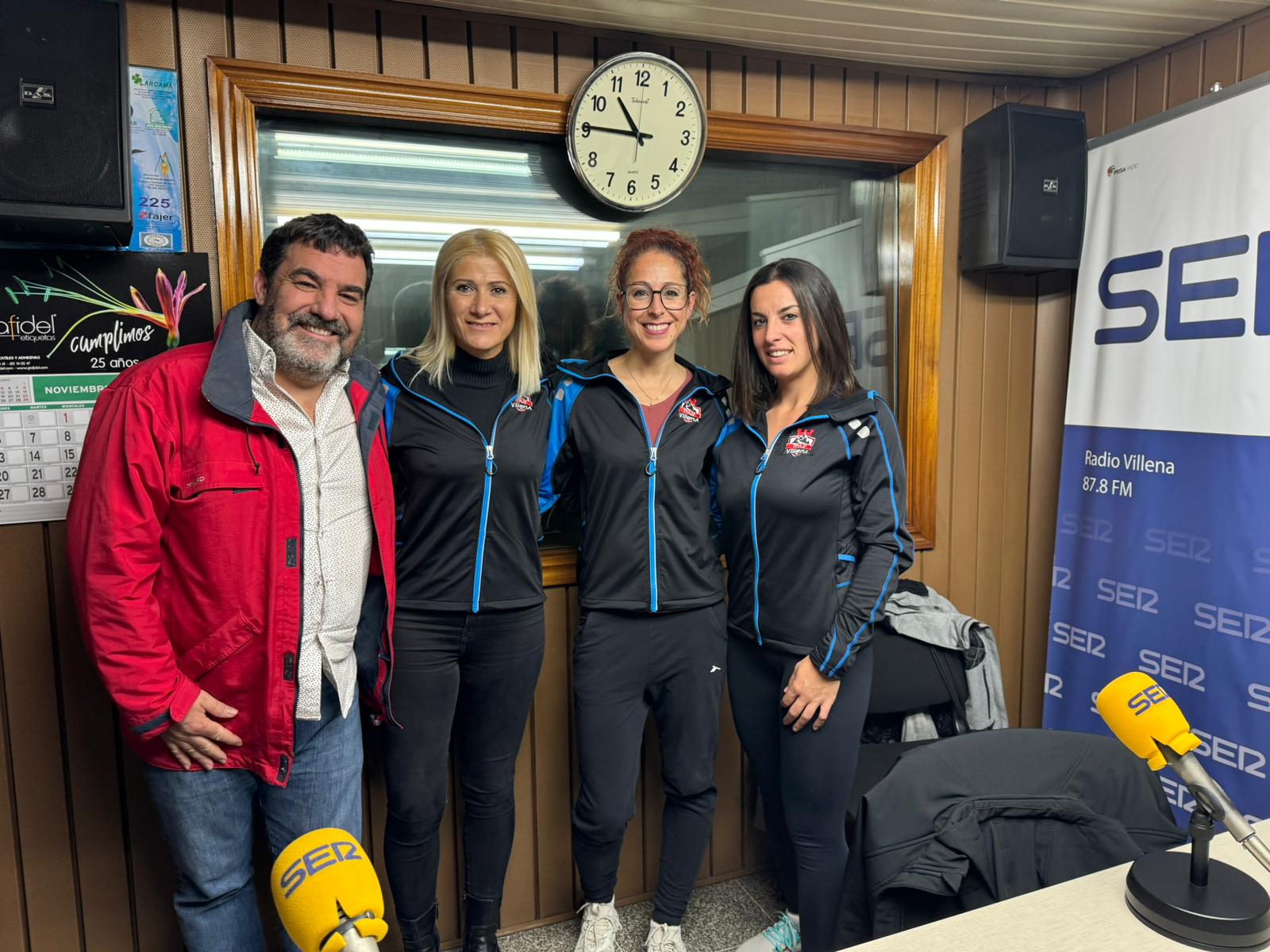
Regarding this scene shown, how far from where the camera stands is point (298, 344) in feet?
5.04

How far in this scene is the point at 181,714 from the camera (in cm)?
139

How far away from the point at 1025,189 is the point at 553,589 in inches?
70.3

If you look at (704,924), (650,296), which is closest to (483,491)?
(650,296)

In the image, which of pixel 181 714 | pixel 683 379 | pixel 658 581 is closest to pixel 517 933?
pixel 658 581

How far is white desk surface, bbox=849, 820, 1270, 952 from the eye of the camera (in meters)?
0.86

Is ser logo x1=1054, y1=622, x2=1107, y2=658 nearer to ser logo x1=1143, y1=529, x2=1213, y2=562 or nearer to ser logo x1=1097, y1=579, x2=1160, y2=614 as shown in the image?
ser logo x1=1097, y1=579, x2=1160, y2=614

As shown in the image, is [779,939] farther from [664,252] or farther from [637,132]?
[637,132]

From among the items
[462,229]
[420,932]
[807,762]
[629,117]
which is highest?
[629,117]

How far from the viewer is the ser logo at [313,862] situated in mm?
684

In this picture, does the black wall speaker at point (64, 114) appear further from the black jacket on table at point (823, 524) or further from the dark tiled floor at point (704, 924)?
the dark tiled floor at point (704, 924)

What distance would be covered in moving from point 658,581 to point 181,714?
950 millimetres

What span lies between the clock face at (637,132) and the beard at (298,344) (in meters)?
0.89

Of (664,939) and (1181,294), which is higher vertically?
(1181,294)

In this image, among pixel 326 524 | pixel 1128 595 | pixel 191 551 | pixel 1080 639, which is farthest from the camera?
pixel 1080 639
